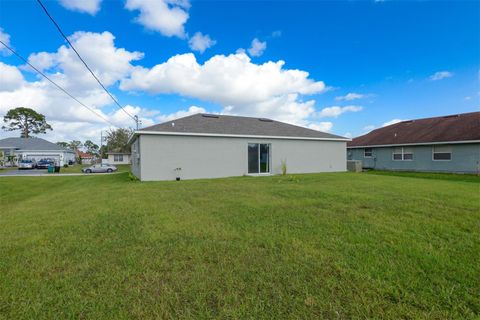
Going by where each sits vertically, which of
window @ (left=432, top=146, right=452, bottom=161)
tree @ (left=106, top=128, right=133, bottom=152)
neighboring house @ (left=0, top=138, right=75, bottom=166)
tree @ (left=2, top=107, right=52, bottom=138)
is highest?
tree @ (left=2, top=107, right=52, bottom=138)

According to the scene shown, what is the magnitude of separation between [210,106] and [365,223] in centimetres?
2042

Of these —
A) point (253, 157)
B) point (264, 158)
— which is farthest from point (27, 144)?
point (264, 158)

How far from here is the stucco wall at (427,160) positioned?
49.8ft

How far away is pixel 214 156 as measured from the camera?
1322cm

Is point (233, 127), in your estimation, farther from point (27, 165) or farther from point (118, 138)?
point (118, 138)

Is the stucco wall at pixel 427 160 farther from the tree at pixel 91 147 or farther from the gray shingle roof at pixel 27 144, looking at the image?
the tree at pixel 91 147

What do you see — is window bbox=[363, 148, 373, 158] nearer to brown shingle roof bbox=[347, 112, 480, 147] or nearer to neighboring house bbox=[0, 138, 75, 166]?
brown shingle roof bbox=[347, 112, 480, 147]

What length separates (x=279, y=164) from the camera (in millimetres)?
14984

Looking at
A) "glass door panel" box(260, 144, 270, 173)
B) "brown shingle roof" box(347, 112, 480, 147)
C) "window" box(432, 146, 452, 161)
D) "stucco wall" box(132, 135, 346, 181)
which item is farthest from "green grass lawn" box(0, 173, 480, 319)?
"brown shingle roof" box(347, 112, 480, 147)

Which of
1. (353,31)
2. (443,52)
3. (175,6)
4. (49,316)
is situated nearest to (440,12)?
(443,52)

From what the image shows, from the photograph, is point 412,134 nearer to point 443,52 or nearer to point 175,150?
point 443,52

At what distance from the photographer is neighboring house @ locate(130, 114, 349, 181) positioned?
1197 centimetres

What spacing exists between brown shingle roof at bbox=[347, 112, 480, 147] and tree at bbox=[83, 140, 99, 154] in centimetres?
8145

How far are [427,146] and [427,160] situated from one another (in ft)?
3.43
